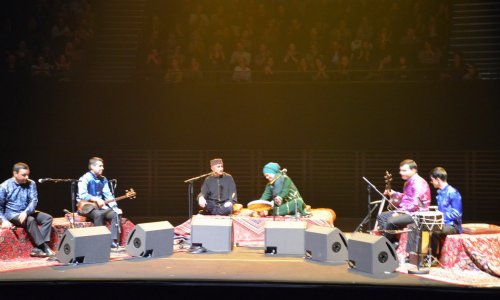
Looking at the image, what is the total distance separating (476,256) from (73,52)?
34.1ft

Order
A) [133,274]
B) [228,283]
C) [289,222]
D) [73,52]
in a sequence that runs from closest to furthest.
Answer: [228,283]
[133,274]
[289,222]
[73,52]

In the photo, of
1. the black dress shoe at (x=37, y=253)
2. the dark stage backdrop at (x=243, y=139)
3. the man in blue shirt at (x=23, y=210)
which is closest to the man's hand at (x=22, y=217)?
the man in blue shirt at (x=23, y=210)

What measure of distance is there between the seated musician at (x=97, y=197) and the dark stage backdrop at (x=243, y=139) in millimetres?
4270

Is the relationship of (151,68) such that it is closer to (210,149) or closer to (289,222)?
(210,149)

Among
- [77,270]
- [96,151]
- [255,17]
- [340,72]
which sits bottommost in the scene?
[77,270]

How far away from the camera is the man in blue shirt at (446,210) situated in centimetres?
779

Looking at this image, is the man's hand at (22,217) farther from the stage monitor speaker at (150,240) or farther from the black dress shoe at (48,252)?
the stage monitor speaker at (150,240)

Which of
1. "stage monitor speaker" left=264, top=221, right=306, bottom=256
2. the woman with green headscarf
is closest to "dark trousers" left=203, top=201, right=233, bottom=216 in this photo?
the woman with green headscarf

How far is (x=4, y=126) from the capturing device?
1352 cm

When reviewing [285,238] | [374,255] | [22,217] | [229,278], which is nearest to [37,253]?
[22,217]

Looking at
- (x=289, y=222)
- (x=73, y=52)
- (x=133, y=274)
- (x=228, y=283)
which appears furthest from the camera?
(x=73, y=52)

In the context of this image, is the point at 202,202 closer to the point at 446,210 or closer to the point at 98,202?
the point at 98,202

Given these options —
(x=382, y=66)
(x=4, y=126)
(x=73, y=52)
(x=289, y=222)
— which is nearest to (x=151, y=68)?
(x=73, y=52)

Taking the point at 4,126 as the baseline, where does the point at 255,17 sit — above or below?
above
